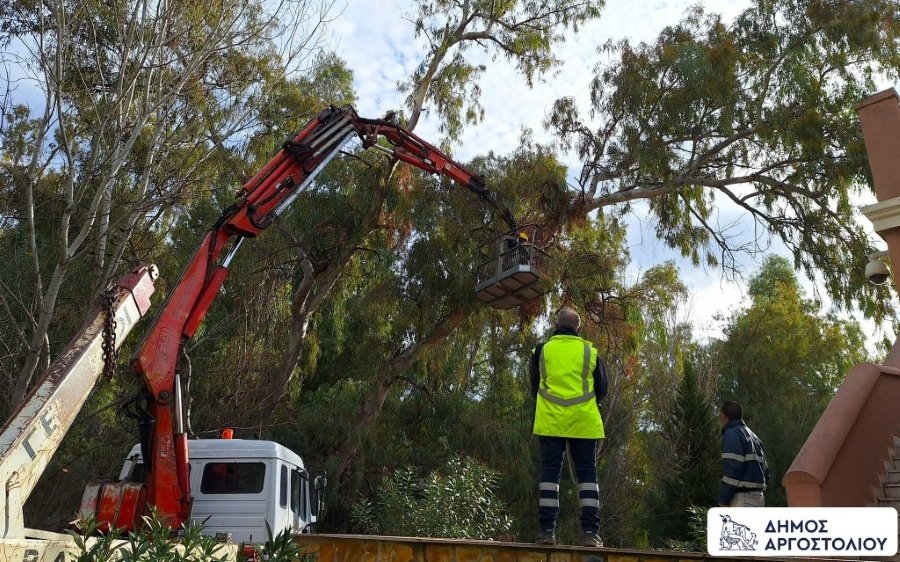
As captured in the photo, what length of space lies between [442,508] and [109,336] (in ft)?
18.8

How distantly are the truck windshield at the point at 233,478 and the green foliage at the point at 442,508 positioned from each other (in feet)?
9.70

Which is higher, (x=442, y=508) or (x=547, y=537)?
(x=442, y=508)

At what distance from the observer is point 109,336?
20.0 ft

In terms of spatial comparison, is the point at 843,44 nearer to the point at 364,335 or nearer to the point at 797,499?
the point at 797,499

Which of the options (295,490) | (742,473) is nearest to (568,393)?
(742,473)

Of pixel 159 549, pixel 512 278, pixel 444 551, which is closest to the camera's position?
pixel 159 549

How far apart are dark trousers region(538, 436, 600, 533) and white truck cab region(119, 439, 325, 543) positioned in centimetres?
394

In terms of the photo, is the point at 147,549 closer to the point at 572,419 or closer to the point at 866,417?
the point at 572,419

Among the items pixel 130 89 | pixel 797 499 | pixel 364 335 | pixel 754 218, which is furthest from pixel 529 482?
pixel 130 89

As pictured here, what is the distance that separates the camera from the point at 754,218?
14094mm

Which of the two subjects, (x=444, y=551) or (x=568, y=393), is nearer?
(x=444, y=551)

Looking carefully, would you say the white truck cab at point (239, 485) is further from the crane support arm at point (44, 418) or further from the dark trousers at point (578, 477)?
the dark trousers at point (578, 477)

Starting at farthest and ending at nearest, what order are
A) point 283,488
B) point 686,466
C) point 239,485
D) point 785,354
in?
point 785,354, point 686,466, point 283,488, point 239,485

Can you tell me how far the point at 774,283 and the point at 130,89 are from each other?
30.0m
